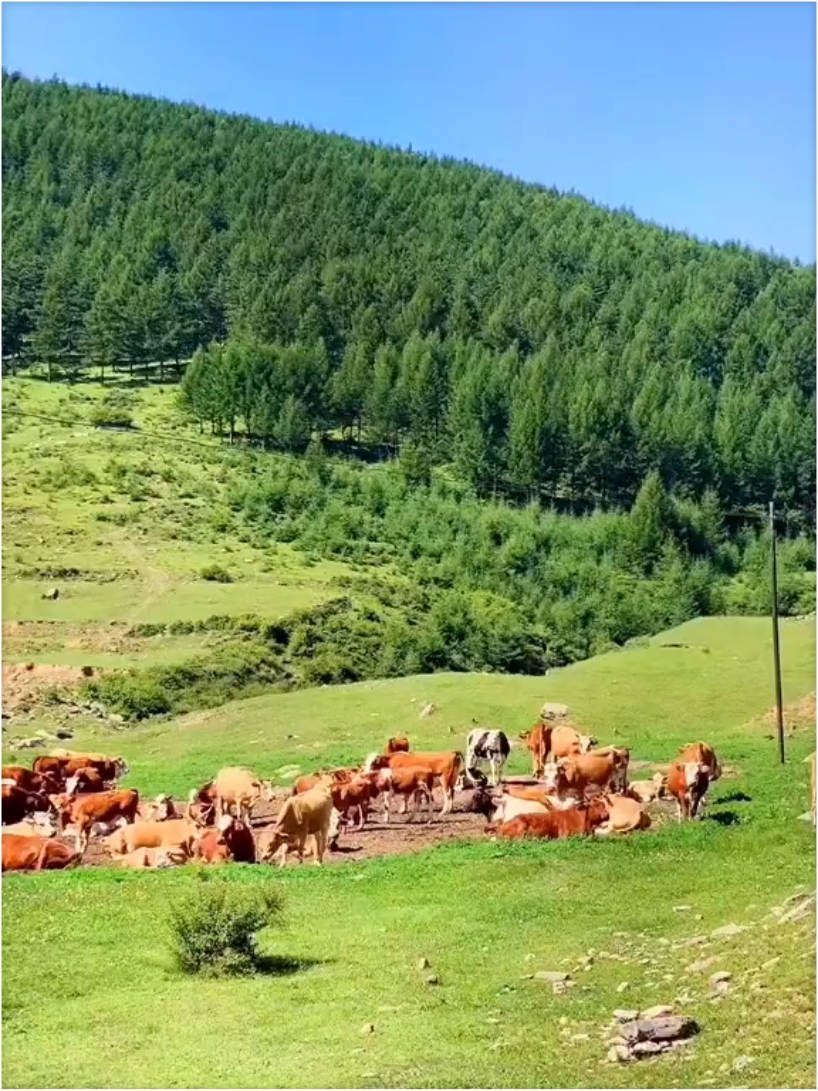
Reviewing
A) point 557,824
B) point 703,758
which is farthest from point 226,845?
point 703,758

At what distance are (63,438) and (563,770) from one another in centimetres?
1224

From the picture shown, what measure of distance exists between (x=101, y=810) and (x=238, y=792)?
4.11ft

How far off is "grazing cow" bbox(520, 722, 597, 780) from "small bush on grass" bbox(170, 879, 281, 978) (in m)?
5.19

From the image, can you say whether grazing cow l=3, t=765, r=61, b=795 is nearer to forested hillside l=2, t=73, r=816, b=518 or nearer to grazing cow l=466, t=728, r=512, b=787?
grazing cow l=466, t=728, r=512, b=787

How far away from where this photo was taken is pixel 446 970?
7.91 m

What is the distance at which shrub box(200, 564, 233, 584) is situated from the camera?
16312 mm

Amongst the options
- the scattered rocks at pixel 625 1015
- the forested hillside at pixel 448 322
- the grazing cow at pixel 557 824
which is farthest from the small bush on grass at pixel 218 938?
the forested hillside at pixel 448 322

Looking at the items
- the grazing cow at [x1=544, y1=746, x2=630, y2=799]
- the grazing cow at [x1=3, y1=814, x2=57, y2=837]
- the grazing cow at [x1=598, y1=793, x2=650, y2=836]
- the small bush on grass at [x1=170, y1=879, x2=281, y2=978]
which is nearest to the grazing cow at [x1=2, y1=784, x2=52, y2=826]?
the grazing cow at [x1=3, y1=814, x2=57, y2=837]

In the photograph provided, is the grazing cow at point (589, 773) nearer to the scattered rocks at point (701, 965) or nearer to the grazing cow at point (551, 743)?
the grazing cow at point (551, 743)

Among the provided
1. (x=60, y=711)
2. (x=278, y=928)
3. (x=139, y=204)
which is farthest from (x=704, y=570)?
(x=139, y=204)

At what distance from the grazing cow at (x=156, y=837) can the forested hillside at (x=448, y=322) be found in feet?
24.6

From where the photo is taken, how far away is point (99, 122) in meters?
59.5

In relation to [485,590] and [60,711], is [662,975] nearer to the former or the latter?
[485,590]

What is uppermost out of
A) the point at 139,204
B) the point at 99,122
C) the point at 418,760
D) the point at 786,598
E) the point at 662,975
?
the point at 99,122
